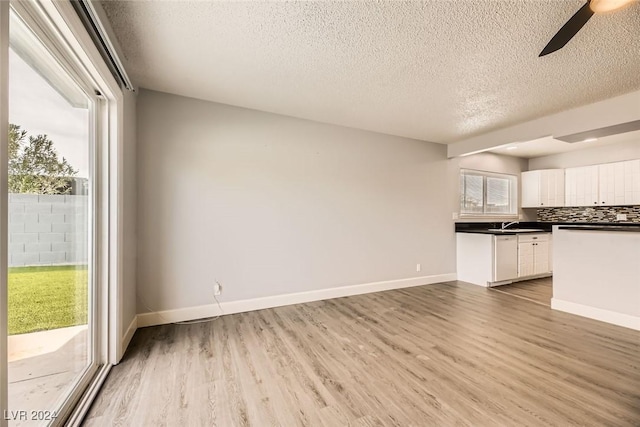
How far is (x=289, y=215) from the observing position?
347cm

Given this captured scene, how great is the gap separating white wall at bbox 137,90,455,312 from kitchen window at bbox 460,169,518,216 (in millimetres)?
1026

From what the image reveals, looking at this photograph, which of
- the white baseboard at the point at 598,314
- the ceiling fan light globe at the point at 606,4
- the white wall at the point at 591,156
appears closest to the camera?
the ceiling fan light globe at the point at 606,4

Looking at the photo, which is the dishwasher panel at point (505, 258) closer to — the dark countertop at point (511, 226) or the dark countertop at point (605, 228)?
the dark countertop at point (511, 226)

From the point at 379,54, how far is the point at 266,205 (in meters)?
2.05

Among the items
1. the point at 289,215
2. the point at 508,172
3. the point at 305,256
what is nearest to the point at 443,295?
the point at 305,256

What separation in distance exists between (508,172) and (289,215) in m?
5.04

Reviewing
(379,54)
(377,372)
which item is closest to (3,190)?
(377,372)

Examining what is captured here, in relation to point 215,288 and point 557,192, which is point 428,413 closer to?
point 215,288

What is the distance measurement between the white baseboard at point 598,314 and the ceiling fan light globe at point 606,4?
3.12 metres

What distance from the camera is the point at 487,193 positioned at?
5383 mm

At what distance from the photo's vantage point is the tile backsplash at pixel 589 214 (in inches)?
185

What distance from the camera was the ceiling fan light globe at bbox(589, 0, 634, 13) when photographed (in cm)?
136

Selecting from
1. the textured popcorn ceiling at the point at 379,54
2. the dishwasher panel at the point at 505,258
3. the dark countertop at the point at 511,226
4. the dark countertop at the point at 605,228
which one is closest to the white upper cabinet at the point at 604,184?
the dark countertop at the point at 511,226

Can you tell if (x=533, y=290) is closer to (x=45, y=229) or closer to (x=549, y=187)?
(x=549, y=187)
